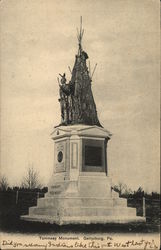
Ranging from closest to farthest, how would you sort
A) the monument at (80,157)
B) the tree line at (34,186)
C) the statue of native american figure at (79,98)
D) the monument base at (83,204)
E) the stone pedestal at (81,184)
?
the monument base at (83,204)
the stone pedestal at (81,184)
the tree line at (34,186)
the monument at (80,157)
the statue of native american figure at (79,98)

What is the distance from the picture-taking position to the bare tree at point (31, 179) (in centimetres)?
1240

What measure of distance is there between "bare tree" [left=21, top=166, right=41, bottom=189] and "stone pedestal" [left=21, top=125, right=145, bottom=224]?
0.52 m

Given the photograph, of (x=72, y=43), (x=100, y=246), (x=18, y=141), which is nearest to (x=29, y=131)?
(x=18, y=141)

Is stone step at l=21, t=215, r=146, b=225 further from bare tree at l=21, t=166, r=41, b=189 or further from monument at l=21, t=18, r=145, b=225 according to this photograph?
bare tree at l=21, t=166, r=41, b=189

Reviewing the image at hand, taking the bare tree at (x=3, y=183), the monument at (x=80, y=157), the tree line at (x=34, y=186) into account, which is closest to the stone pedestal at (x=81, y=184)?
the monument at (x=80, y=157)

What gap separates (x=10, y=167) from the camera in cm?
1238

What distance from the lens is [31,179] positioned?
494 inches

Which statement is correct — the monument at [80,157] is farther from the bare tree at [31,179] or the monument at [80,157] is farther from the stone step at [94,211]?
the bare tree at [31,179]

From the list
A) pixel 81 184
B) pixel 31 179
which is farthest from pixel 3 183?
pixel 81 184

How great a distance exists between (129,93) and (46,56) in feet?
7.67

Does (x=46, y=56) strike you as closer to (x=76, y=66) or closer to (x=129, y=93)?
(x=76, y=66)

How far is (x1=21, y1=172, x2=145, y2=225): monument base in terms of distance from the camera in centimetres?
1192

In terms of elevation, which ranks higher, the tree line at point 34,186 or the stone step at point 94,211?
the tree line at point 34,186

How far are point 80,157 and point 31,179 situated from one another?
148 centimetres
